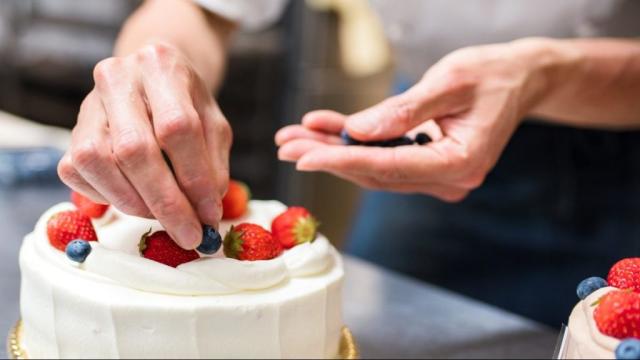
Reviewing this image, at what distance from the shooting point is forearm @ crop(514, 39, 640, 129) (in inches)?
52.9

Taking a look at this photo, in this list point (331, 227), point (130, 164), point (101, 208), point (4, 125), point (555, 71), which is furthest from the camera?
point (331, 227)

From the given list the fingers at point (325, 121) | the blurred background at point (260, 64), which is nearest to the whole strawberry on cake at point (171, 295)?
the fingers at point (325, 121)

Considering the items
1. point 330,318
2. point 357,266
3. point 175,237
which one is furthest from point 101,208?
point 357,266

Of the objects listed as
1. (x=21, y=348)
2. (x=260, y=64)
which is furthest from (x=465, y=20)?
(x=260, y=64)

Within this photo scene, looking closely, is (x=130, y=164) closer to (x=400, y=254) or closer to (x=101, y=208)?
(x=101, y=208)

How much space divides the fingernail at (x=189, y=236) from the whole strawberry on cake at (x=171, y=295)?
2 centimetres

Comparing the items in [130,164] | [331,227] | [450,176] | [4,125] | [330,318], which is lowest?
[331,227]

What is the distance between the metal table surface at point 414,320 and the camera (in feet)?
4.54

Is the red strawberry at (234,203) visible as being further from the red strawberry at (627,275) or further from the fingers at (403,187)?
the red strawberry at (627,275)

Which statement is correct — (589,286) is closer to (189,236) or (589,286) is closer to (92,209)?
(189,236)

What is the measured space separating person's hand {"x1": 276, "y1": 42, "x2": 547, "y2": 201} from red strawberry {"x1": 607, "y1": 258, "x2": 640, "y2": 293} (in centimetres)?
42

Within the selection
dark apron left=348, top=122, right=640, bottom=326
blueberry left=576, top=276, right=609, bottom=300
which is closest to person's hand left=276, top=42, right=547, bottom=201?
dark apron left=348, top=122, right=640, bottom=326

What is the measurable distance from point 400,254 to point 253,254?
756mm

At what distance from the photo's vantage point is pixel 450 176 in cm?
127
